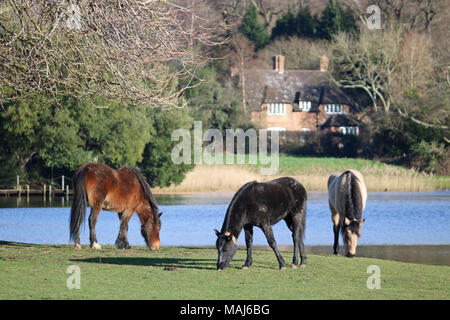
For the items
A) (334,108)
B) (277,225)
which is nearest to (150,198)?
(277,225)

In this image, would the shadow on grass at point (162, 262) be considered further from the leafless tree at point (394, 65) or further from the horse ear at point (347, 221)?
the leafless tree at point (394, 65)

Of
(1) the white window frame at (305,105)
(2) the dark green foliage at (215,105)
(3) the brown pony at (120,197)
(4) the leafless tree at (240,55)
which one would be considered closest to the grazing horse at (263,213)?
(3) the brown pony at (120,197)

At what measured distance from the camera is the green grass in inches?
405

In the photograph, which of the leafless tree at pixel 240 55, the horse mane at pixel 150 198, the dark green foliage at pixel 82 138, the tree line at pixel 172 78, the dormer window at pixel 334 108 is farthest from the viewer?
the dormer window at pixel 334 108

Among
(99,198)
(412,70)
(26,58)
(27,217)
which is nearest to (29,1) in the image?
(26,58)

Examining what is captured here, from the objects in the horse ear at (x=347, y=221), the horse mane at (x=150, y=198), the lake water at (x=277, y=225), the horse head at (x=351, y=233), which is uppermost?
the horse mane at (x=150, y=198)

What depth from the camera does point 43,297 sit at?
32.4 feet

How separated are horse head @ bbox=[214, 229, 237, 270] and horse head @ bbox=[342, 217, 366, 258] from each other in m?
3.81

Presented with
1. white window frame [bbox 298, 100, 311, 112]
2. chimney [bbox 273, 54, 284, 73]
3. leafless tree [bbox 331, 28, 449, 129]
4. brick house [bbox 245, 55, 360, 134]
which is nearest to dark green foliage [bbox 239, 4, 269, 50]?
brick house [bbox 245, 55, 360, 134]

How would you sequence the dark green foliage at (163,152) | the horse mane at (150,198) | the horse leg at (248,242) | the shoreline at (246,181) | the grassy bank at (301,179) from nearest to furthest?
the horse leg at (248,242) → the horse mane at (150,198) → the shoreline at (246,181) → the grassy bank at (301,179) → the dark green foliage at (163,152)

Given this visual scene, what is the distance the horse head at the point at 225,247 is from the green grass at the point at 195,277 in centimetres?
18

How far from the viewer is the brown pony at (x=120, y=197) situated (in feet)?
52.5

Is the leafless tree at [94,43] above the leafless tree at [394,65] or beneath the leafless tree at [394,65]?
beneath

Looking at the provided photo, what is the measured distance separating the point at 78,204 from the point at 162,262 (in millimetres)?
2791
